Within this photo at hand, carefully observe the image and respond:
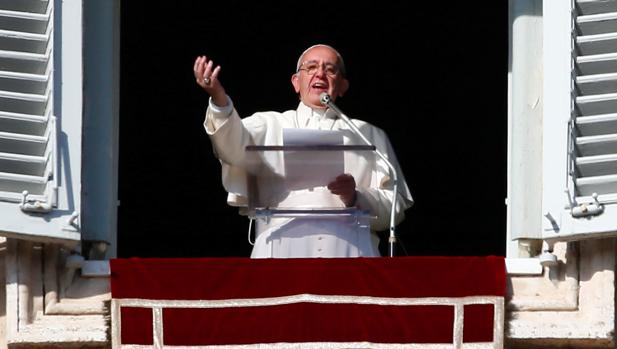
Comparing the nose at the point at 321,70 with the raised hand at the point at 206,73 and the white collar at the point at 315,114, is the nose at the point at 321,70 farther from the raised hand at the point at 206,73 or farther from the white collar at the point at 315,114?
the raised hand at the point at 206,73

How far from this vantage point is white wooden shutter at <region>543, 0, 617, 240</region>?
11.7 metres

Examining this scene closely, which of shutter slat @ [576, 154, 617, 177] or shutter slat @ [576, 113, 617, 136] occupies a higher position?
shutter slat @ [576, 113, 617, 136]

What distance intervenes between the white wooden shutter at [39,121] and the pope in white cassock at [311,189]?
46 cm

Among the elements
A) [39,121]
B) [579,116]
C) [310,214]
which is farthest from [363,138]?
[39,121]

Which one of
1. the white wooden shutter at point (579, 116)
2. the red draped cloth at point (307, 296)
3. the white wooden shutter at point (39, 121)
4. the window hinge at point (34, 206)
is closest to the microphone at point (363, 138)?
the red draped cloth at point (307, 296)

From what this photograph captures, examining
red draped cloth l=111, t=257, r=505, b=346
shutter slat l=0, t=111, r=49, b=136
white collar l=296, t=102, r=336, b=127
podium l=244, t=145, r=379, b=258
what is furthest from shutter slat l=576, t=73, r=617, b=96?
shutter slat l=0, t=111, r=49, b=136

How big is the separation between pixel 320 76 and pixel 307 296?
1.48 meters

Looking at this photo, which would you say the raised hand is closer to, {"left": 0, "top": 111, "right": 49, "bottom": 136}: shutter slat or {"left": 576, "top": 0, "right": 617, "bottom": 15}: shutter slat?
{"left": 0, "top": 111, "right": 49, "bottom": 136}: shutter slat

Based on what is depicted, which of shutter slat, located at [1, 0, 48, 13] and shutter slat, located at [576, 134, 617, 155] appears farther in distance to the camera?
shutter slat, located at [1, 0, 48, 13]

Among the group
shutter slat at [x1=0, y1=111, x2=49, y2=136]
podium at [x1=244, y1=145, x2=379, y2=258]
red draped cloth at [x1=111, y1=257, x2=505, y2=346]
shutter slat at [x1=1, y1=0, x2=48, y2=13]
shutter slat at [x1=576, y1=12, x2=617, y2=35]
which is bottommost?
red draped cloth at [x1=111, y1=257, x2=505, y2=346]

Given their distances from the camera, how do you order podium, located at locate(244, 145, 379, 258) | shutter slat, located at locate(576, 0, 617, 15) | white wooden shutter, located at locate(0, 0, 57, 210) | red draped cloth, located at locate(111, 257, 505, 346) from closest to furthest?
red draped cloth, located at locate(111, 257, 505, 346) < white wooden shutter, located at locate(0, 0, 57, 210) < shutter slat, located at locate(576, 0, 617, 15) < podium, located at locate(244, 145, 379, 258)

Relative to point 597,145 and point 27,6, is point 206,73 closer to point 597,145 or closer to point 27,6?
point 27,6

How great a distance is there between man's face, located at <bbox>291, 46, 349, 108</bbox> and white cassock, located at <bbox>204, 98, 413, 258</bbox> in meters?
0.13

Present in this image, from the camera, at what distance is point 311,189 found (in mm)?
12359
